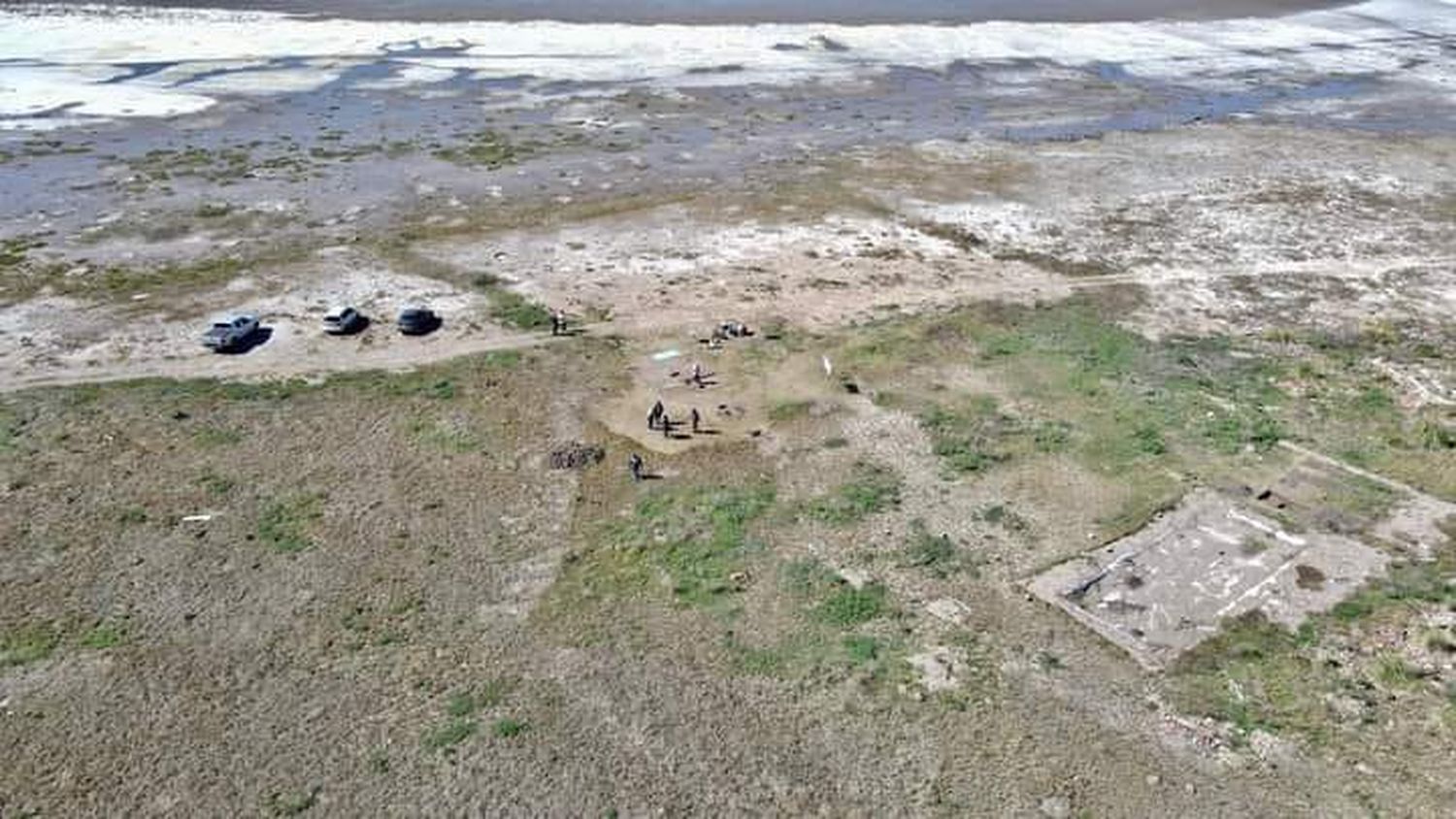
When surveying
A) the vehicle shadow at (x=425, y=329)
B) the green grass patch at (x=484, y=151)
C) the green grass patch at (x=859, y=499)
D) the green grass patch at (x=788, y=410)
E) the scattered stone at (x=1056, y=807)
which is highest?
the green grass patch at (x=484, y=151)

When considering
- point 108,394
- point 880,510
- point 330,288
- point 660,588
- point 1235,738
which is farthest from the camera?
point 330,288

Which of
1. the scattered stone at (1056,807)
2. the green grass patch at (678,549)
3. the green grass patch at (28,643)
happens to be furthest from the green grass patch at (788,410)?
the green grass patch at (28,643)

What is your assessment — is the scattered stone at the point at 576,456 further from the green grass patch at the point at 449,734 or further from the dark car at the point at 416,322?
the green grass patch at the point at 449,734

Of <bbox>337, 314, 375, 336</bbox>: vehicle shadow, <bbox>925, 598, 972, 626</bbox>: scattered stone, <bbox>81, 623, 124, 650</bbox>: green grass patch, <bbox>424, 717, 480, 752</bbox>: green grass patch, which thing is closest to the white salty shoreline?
<bbox>337, 314, 375, 336</bbox>: vehicle shadow

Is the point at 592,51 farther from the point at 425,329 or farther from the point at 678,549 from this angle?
the point at 678,549

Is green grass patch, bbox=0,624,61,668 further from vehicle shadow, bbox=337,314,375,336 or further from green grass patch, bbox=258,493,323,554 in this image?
vehicle shadow, bbox=337,314,375,336

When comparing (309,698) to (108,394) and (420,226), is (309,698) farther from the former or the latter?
(420,226)

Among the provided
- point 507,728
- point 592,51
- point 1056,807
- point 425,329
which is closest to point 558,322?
point 425,329

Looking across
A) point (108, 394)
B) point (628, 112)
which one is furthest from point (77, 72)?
point (108, 394)
